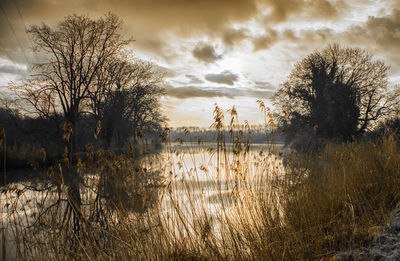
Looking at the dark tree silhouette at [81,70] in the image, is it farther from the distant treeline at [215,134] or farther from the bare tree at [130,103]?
the distant treeline at [215,134]

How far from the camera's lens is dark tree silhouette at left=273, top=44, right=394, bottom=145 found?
18.5 metres

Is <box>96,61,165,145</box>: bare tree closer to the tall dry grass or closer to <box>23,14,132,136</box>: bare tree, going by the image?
<box>23,14,132,136</box>: bare tree

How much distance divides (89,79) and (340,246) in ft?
65.5

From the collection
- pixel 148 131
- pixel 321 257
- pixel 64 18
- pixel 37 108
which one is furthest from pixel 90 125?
pixel 321 257

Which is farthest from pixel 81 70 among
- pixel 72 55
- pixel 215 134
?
pixel 215 134

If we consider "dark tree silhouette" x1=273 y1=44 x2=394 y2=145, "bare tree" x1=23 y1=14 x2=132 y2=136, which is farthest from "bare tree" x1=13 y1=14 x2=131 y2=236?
"dark tree silhouette" x1=273 y1=44 x2=394 y2=145

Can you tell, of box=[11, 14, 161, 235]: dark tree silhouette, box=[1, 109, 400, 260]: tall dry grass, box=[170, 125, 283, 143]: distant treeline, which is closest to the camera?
box=[1, 109, 400, 260]: tall dry grass

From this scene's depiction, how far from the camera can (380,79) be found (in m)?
19.7

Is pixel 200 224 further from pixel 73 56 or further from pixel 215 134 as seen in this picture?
pixel 73 56

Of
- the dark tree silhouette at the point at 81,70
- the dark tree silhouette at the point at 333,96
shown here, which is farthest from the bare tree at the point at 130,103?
the dark tree silhouette at the point at 333,96

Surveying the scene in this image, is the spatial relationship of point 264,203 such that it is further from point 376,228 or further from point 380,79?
point 380,79

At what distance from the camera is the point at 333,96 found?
60.5 feet

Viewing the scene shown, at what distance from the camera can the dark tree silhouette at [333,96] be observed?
18.5 meters

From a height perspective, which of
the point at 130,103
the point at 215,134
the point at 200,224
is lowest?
the point at 200,224
